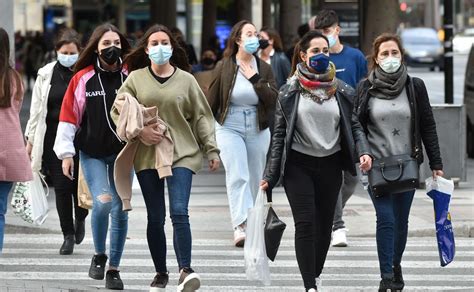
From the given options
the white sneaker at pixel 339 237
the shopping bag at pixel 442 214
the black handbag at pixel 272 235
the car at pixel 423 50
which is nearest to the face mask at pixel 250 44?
the white sneaker at pixel 339 237

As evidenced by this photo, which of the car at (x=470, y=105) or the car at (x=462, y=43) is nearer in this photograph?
the car at (x=470, y=105)

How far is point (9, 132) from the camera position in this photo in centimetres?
961

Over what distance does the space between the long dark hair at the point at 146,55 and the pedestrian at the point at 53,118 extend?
1.85m

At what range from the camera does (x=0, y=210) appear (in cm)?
952

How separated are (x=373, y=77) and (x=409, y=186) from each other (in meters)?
0.74

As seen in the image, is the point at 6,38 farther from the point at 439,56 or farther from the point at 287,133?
the point at 439,56

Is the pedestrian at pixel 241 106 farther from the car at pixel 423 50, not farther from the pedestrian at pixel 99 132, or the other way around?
the car at pixel 423 50

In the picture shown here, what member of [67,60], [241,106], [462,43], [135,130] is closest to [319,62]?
[135,130]

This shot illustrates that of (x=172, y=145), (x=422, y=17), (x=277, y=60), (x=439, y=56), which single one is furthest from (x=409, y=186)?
(x=422, y=17)

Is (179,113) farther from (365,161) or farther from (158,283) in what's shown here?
(365,161)

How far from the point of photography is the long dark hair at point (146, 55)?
9.45 meters

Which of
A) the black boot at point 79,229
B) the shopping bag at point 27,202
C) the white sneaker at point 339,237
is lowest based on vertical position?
the white sneaker at point 339,237

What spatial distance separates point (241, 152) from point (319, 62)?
2.74 meters

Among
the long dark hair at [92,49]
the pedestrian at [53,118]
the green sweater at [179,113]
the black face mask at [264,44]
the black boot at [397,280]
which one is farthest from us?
the black face mask at [264,44]
